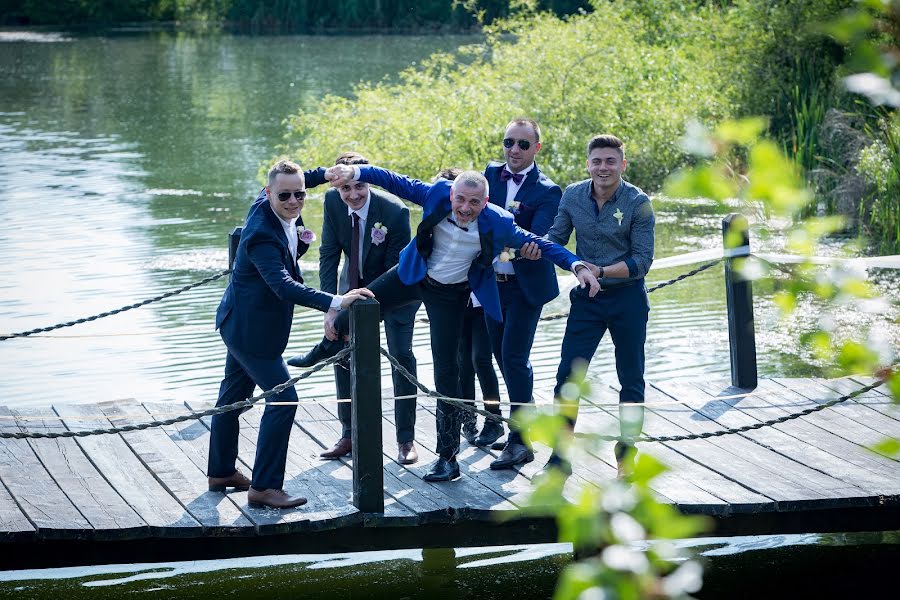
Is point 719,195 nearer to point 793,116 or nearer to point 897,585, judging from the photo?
point 897,585

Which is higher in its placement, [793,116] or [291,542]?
[793,116]

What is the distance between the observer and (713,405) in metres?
6.74

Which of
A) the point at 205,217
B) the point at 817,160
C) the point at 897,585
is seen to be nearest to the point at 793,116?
the point at 817,160

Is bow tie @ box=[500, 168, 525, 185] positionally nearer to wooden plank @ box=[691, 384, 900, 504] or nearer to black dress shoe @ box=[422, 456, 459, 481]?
black dress shoe @ box=[422, 456, 459, 481]

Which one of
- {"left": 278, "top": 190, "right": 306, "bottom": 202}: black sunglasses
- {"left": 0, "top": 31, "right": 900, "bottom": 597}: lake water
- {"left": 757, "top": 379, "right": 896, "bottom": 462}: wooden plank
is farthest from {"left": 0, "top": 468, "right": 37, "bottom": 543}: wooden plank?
{"left": 757, "top": 379, "right": 896, "bottom": 462}: wooden plank

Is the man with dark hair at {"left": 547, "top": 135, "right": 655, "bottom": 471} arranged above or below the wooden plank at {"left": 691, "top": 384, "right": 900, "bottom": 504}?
above

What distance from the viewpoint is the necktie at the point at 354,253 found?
5.85m

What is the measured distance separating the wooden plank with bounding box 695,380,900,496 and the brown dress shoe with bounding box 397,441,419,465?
1.85m

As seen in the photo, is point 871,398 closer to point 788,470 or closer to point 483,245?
point 788,470

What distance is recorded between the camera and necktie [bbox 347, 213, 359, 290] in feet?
19.2

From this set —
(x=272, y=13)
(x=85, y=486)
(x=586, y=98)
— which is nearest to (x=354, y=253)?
(x=85, y=486)

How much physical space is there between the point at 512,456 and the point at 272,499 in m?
1.14

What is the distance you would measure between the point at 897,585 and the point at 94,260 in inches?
383

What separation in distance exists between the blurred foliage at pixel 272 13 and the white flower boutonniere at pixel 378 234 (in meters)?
37.3
